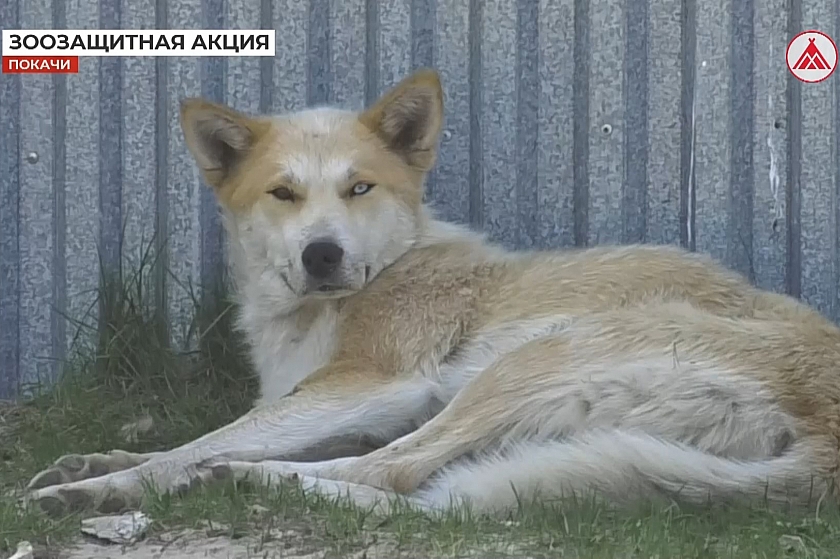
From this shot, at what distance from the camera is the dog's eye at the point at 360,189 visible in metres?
4.55

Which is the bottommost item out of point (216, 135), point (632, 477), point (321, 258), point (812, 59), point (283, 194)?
point (632, 477)

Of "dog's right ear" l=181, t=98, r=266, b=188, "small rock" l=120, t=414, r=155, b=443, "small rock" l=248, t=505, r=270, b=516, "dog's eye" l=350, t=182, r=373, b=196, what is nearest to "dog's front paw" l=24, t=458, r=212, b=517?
"small rock" l=248, t=505, r=270, b=516

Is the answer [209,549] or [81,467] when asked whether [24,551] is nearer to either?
[209,549]

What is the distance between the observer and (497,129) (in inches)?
213

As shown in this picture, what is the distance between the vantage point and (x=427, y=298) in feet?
15.0

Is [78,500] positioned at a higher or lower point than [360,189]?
lower

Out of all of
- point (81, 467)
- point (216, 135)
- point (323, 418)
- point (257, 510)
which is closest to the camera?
point (257, 510)

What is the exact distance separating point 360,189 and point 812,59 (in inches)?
79.0

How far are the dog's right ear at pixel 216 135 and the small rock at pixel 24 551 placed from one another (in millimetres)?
1833

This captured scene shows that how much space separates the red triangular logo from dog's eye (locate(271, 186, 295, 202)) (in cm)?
219

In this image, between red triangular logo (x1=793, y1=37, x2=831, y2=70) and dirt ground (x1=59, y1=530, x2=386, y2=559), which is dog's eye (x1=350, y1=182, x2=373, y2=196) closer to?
dirt ground (x1=59, y1=530, x2=386, y2=559)

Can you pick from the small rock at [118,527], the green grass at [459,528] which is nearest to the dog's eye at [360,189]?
the green grass at [459,528]

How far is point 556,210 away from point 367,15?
3.61 feet

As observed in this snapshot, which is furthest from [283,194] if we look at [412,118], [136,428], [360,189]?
[136,428]
